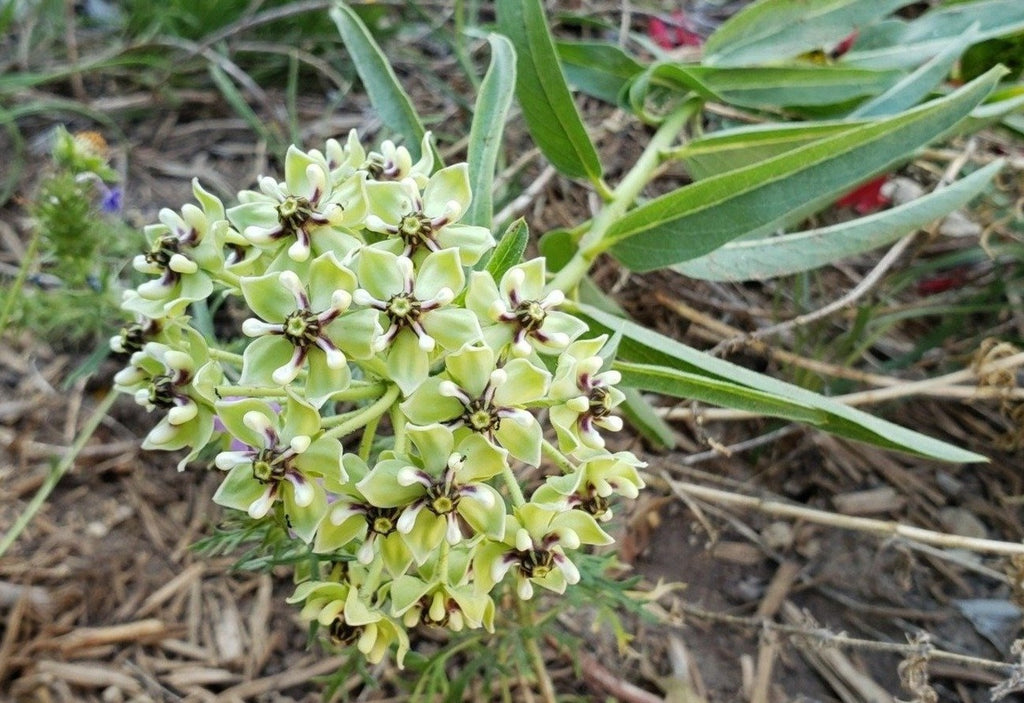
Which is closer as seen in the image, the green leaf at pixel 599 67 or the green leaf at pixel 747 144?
the green leaf at pixel 747 144

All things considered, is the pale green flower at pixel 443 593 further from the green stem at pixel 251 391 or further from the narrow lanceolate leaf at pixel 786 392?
the narrow lanceolate leaf at pixel 786 392

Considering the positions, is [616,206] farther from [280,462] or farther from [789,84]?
[280,462]

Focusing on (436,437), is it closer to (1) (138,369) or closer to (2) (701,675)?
(1) (138,369)

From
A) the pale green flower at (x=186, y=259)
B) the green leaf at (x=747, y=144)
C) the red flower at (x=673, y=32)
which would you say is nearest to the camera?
the pale green flower at (x=186, y=259)

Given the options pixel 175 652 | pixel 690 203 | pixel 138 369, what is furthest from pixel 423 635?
pixel 690 203

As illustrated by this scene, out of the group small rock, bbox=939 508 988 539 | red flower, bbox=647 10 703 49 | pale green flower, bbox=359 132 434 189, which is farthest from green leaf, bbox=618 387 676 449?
red flower, bbox=647 10 703 49

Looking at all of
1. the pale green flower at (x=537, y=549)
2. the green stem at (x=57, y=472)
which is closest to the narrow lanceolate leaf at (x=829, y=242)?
the pale green flower at (x=537, y=549)

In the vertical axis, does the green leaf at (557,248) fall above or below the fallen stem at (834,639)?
above
